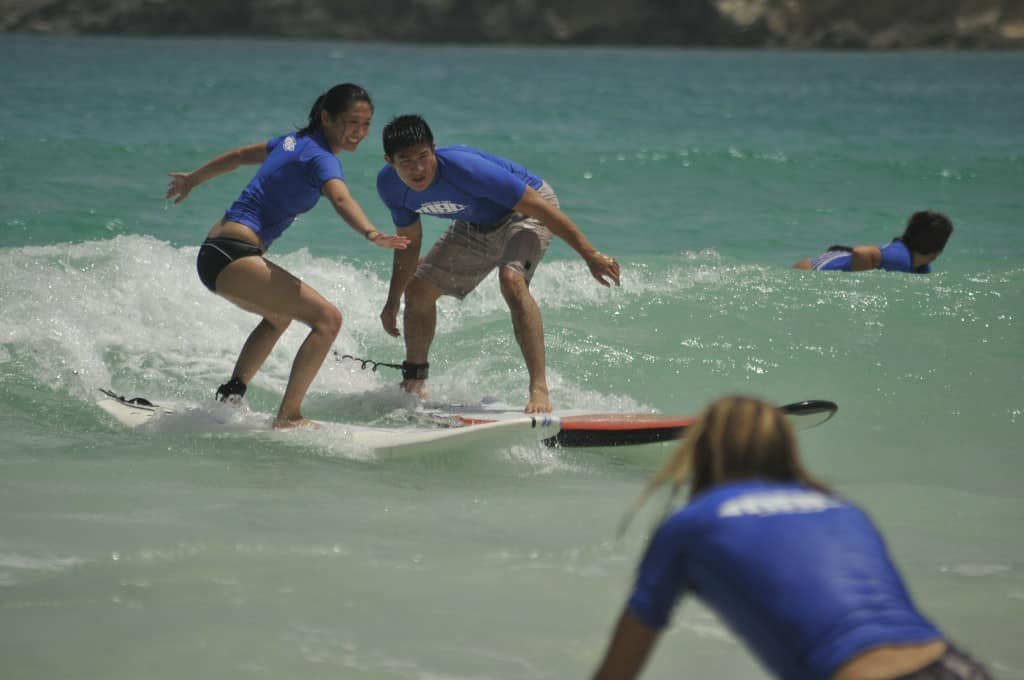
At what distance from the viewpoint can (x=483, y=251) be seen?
6.76 metres

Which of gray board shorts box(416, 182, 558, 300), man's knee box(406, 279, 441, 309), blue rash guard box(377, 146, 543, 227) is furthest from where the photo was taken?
man's knee box(406, 279, 441, 309)

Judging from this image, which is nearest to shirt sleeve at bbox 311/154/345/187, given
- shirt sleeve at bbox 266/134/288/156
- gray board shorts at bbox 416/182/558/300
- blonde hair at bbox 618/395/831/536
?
shirt sleeve at bbox 266/134/288/156

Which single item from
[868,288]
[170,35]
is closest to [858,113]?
[868,288]

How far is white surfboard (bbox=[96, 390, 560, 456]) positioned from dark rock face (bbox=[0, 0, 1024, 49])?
69.9 m

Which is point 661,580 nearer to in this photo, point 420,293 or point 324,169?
point 324,169

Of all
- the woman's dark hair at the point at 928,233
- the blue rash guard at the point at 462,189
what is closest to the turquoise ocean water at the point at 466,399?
the woman's dark hair at the point at 928,233

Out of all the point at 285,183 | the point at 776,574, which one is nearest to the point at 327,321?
the point at 285,183

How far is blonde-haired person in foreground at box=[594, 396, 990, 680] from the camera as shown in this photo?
2.37 m

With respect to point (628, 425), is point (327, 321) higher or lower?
higher

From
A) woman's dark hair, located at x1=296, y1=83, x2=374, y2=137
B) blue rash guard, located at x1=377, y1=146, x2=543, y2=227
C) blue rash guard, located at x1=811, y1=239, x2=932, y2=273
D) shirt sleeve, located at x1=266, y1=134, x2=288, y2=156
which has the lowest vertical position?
blue rash guard, located at x1=811, y1=239, x2=932, y2=273

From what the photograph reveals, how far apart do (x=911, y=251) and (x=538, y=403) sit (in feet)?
14.0

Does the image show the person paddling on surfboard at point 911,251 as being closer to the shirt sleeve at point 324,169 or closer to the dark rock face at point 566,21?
the shirt sleeve at point 324,169

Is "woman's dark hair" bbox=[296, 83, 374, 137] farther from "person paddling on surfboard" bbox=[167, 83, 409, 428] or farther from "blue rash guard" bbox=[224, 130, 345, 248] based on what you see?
"blue rash guard" bbox=[224, 130, 345, 248]

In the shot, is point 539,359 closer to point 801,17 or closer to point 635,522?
point 635,522
